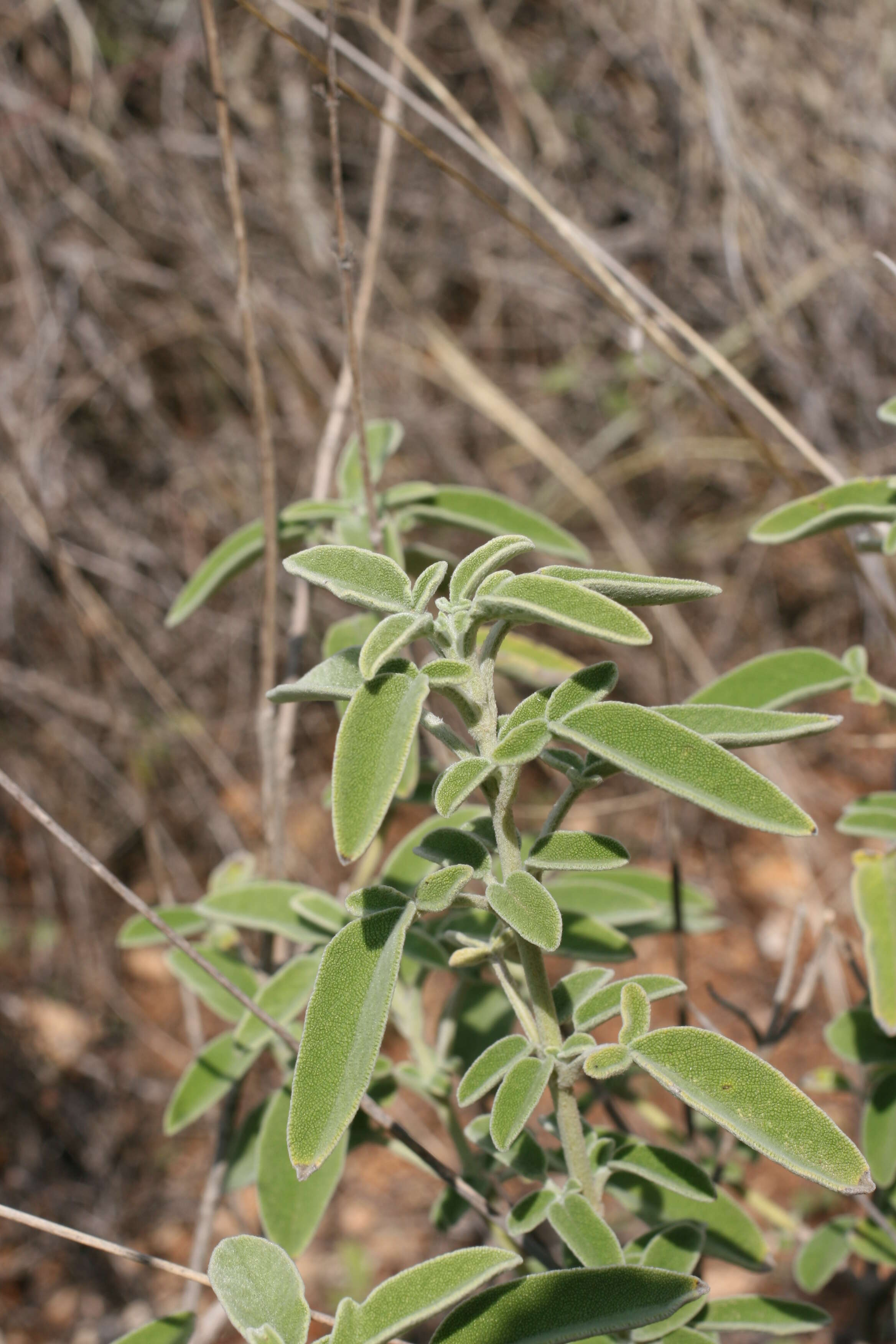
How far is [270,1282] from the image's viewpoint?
704mm

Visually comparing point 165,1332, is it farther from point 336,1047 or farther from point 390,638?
point 390,638

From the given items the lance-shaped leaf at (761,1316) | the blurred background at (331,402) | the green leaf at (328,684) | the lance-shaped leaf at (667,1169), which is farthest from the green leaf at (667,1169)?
the blurred background at (331,402)

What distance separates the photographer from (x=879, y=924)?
0.96 meters

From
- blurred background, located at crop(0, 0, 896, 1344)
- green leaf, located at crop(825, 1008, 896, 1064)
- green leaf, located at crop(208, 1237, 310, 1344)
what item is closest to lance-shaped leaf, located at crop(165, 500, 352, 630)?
green leaf, located at crop(208, 1237, 310, 1344)

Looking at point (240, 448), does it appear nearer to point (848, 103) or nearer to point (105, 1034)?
point (105, 1034)

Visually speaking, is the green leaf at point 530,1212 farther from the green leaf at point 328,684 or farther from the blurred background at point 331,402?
the blurred background at point 331,402

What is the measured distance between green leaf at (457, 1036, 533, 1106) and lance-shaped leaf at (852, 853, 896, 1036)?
334mm

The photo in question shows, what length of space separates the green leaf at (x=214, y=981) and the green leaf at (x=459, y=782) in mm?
556

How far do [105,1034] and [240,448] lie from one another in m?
1.55

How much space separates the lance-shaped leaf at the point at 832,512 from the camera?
0.98 meters

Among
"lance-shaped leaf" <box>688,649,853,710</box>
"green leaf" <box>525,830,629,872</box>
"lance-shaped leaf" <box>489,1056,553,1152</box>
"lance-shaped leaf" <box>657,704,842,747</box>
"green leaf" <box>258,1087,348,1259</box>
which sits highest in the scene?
"lance-shaped leaf" <box>657,704,842,747</box>

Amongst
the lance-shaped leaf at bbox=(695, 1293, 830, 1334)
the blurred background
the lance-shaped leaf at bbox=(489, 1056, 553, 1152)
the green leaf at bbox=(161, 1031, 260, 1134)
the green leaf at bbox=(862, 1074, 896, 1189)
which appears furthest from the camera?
the blurred background

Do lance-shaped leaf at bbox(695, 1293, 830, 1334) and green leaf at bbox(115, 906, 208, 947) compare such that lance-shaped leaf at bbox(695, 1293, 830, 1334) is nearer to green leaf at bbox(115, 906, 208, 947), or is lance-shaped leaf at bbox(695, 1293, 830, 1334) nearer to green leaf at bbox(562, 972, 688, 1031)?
green leaf at bbox(562, 972, 688, 1031)

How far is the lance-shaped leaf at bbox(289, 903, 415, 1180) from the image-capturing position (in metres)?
0.63
